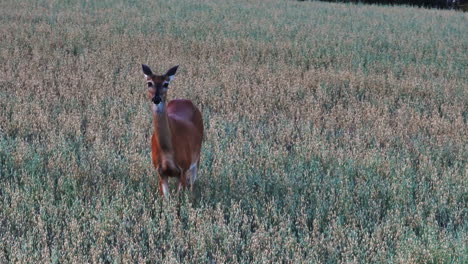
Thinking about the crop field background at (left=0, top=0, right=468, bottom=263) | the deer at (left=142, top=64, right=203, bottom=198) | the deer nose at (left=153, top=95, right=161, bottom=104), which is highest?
the deer nose at (left=153, top=95, right=161, bottom=104)

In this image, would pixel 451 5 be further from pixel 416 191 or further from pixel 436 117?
pixel 416 191

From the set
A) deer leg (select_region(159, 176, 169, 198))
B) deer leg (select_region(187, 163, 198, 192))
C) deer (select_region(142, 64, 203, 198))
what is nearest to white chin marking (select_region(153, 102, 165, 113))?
deer (select_region(142, 64, 203, 198))

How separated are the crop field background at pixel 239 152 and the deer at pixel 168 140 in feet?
0.90

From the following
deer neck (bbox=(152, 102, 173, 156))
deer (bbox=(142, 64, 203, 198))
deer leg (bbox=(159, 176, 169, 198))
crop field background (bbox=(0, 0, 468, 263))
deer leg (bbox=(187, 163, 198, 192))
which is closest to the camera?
crop field background (bbox=(0, 0, 468, 263))

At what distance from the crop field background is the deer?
27 centimetres

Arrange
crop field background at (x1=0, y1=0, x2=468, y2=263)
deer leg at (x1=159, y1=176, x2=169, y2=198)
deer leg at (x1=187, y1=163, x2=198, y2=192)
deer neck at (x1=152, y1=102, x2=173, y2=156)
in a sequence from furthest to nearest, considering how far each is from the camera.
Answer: deer leg at (x1=187, y1=163, x2=198, y2=192)
deer leg at (x1=159, y1=176, x2=169, y2=198)
deer neck at (x1=152, y1=102, x2=173, y2=156)
crop field background at (x1=0, y1=0, x2=468, y2=263)

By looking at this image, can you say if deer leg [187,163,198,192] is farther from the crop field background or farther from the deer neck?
the deer neck

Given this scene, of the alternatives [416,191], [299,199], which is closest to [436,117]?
[416,191]

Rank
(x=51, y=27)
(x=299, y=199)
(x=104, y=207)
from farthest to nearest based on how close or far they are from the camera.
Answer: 1. (x=51, y=27)
2. (x=299, y=199)
3. (x=104, y=207)

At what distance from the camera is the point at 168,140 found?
17.3 ft

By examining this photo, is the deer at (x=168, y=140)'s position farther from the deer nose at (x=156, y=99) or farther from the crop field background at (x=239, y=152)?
the crop field background at (x=239, y=152)

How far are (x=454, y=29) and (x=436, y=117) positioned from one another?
A: 13598 mm

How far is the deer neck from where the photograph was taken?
5.21 metres

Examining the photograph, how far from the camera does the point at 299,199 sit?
589 cm
